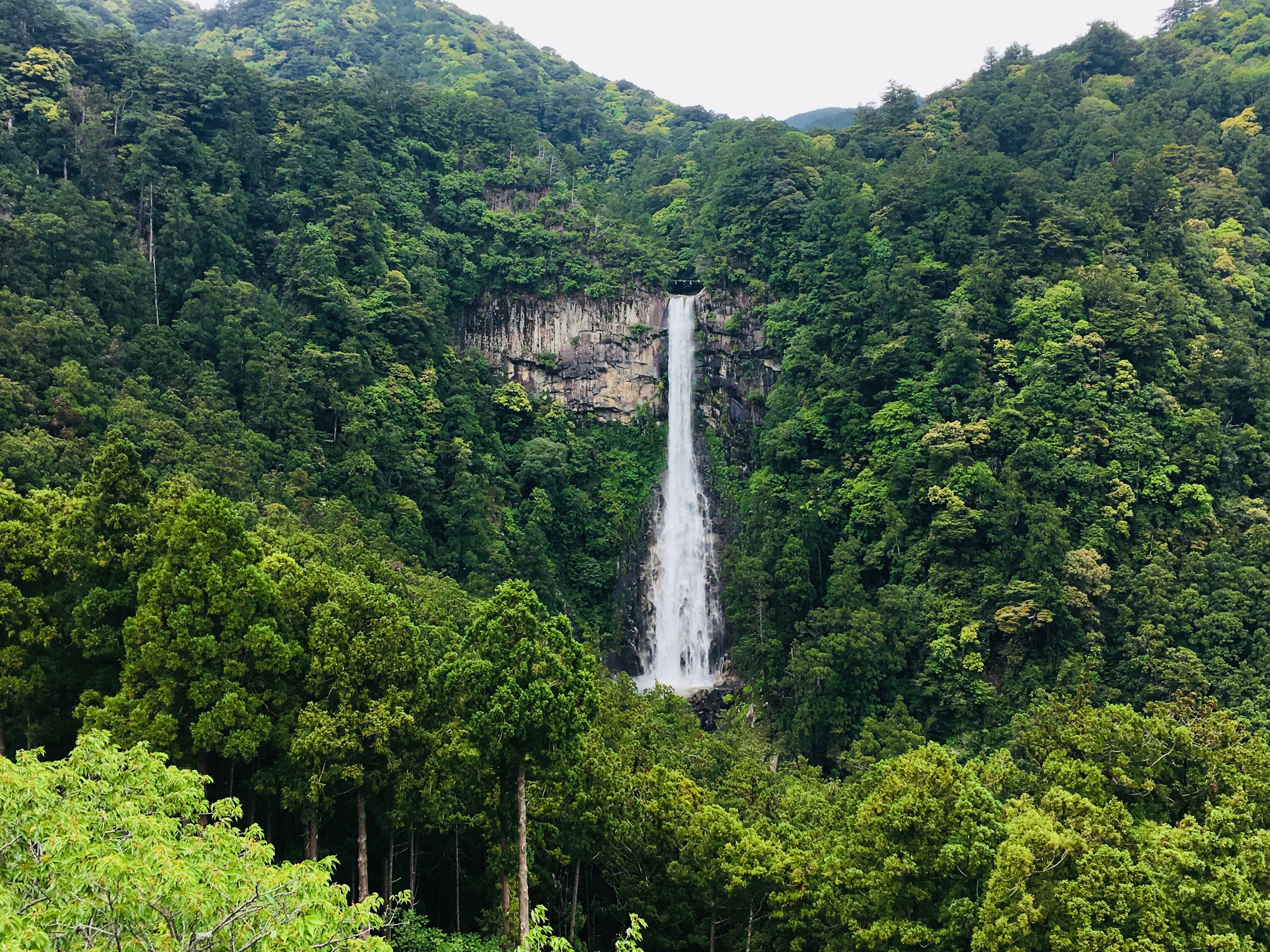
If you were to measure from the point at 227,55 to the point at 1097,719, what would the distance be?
7087 centimetres

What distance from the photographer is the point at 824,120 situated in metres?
85.5

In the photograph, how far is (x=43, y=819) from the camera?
24.5 feet

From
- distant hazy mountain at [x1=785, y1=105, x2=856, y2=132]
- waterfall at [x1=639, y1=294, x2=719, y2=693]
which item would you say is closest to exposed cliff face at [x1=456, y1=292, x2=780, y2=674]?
waterfall at [x1=639, y1=294, x2=719, y2=693]

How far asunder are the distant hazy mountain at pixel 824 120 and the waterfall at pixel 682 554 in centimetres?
2513

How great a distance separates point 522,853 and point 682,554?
95.0 ft

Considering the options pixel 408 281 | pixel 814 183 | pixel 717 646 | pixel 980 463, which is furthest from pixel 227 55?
pixel 980 463

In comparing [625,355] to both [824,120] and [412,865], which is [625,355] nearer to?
[412,865]

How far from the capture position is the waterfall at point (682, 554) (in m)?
40.3

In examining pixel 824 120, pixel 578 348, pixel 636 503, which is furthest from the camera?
pixel 824 120

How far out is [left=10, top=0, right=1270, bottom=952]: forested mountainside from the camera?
46.4 feet

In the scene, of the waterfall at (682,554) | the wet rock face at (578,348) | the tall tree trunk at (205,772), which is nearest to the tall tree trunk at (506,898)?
the tall tree trunk at (205,772)

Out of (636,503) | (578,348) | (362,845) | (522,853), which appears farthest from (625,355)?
(362,845)

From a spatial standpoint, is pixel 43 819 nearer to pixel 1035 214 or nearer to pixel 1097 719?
pixel 1097 719

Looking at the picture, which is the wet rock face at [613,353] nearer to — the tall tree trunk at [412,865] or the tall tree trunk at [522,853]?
the tall tree trunk at [412,865]
